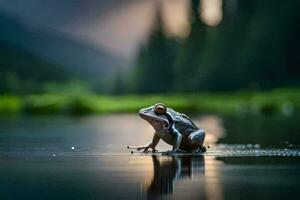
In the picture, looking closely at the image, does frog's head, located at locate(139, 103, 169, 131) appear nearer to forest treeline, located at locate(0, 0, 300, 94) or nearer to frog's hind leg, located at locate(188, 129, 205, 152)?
frog's hind leg, located at locate(188, 129, 205, 152)

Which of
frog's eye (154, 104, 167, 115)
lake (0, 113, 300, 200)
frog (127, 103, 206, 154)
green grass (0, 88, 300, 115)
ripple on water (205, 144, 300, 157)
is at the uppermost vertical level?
green grass (0, 88, 300, 115)

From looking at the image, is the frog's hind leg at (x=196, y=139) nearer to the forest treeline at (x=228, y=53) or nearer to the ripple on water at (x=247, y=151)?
the ripple on water at (x=247, y=151)

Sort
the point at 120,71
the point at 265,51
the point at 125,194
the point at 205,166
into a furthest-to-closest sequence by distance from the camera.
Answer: the point at 120,71 → the point at 265,51 → the point at 205,166 → the point at 125,194

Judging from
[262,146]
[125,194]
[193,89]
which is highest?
[193,89]

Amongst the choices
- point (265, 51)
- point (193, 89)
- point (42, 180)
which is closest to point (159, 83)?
point (193, 89)

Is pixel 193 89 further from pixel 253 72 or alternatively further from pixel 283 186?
pixel 283 186

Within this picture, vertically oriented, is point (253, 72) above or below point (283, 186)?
above

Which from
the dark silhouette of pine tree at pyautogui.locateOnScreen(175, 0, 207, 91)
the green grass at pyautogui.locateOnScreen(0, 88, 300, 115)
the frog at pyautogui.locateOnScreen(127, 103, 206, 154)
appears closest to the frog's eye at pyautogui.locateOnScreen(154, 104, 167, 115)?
the frog at pyautogui.locateOnScreen(127, 103, 206, 154)
